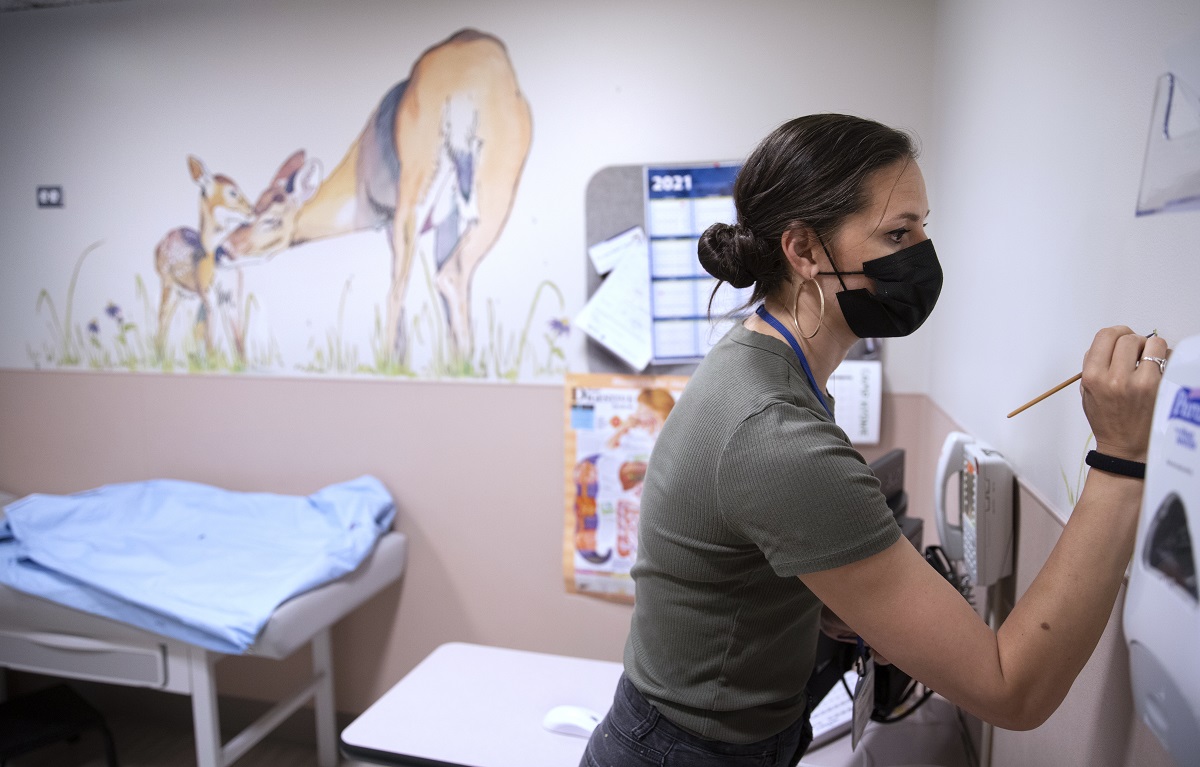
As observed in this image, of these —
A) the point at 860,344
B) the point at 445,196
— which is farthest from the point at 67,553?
the point at 860,344

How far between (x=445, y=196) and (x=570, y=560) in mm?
1175

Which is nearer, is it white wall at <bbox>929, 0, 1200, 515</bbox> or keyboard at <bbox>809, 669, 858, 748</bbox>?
white wall at <bbox>929, 0, 1200, 515</bbox>

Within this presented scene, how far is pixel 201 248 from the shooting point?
268 centimetres

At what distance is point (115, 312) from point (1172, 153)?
302 centimetres

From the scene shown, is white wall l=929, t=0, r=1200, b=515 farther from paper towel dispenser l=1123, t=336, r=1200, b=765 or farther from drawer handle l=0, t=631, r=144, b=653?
drawer handle l=0, t=631, r=144, b=653

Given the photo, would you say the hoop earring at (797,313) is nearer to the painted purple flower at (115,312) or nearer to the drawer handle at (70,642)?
the drawer handle at (70,642)

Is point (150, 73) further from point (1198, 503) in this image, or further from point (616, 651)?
point (1198, 503)

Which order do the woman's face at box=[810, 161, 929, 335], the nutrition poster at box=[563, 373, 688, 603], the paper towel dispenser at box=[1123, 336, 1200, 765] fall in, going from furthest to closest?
the nutrition poster at box=[563, 373, 688, 603] → the woman's face at box=[810, 161, 929, 335] → the paper towel dispenser at box=[1123, 336, 1200, 765]

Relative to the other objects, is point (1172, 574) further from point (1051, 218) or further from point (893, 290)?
point (1051, 218)

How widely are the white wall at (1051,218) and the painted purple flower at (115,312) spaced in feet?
8.69

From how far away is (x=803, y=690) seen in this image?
41.6 inches

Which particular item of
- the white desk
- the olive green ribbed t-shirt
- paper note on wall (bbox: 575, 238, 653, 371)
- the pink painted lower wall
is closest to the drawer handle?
the pink painted lower wall

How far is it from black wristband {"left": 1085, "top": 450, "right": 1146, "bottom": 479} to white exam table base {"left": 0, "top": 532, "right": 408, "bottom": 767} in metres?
1.84

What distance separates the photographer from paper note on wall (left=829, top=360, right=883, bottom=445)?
2189 mm
